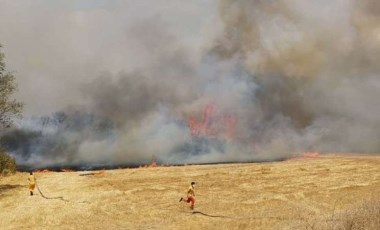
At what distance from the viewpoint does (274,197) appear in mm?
44531

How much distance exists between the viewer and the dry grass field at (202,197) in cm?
3681

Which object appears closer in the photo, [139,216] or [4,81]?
[139,216]

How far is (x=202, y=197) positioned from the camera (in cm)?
4559

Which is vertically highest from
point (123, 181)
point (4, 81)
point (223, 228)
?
→ point (4, 81)

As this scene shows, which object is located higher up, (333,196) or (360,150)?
(360,150)

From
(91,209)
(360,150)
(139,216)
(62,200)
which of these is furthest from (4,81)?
(360,150)

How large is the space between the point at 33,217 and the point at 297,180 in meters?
28.7

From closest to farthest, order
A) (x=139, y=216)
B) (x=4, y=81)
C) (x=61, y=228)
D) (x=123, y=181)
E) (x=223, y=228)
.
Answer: (x=223, y=228) < (x=61, y=228) < (x=139, y=216) < (x=4, y=81) < (x=123, y=181)

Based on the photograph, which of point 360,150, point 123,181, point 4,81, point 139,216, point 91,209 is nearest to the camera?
point 139,216

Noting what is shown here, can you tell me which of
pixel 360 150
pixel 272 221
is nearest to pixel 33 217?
pixel 272 221

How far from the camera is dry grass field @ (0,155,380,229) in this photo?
3681 cm

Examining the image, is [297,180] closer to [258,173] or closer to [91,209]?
[258,173]

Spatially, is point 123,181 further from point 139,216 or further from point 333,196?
point 333,196

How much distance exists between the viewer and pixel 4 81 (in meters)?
51.2
